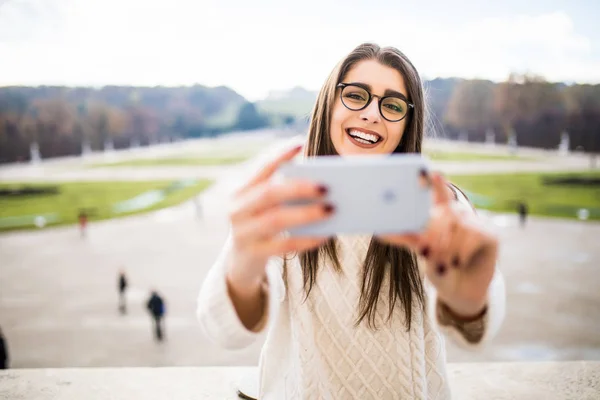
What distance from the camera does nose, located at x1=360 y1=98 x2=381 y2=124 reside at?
1881 millimetres

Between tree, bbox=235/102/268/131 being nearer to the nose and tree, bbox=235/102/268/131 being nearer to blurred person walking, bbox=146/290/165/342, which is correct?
blurred person walking, bbox=146/290/165/342

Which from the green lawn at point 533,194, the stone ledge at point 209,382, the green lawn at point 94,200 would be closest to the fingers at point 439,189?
the stone ledge at point 209,382

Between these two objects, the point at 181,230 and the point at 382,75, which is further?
the point at 181,230

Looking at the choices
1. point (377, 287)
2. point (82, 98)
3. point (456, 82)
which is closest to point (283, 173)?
point (377, 287)

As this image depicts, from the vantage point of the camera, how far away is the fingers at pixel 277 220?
3.66 ft

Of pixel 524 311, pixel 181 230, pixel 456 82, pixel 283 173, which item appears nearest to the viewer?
pixel 283 173

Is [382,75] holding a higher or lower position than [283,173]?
higher

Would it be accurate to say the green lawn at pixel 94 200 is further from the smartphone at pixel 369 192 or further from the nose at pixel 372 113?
the smartphone at pixel 369 192

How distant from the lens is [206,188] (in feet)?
110

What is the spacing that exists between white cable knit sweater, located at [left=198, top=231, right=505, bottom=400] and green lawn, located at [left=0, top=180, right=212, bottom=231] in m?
25.3

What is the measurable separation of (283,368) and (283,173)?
1197 millimetres

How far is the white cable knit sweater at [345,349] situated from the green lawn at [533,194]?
24020 millimetres

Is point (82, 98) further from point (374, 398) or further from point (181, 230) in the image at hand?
point (374, 398)

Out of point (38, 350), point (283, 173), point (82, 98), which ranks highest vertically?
point (82, 98)
